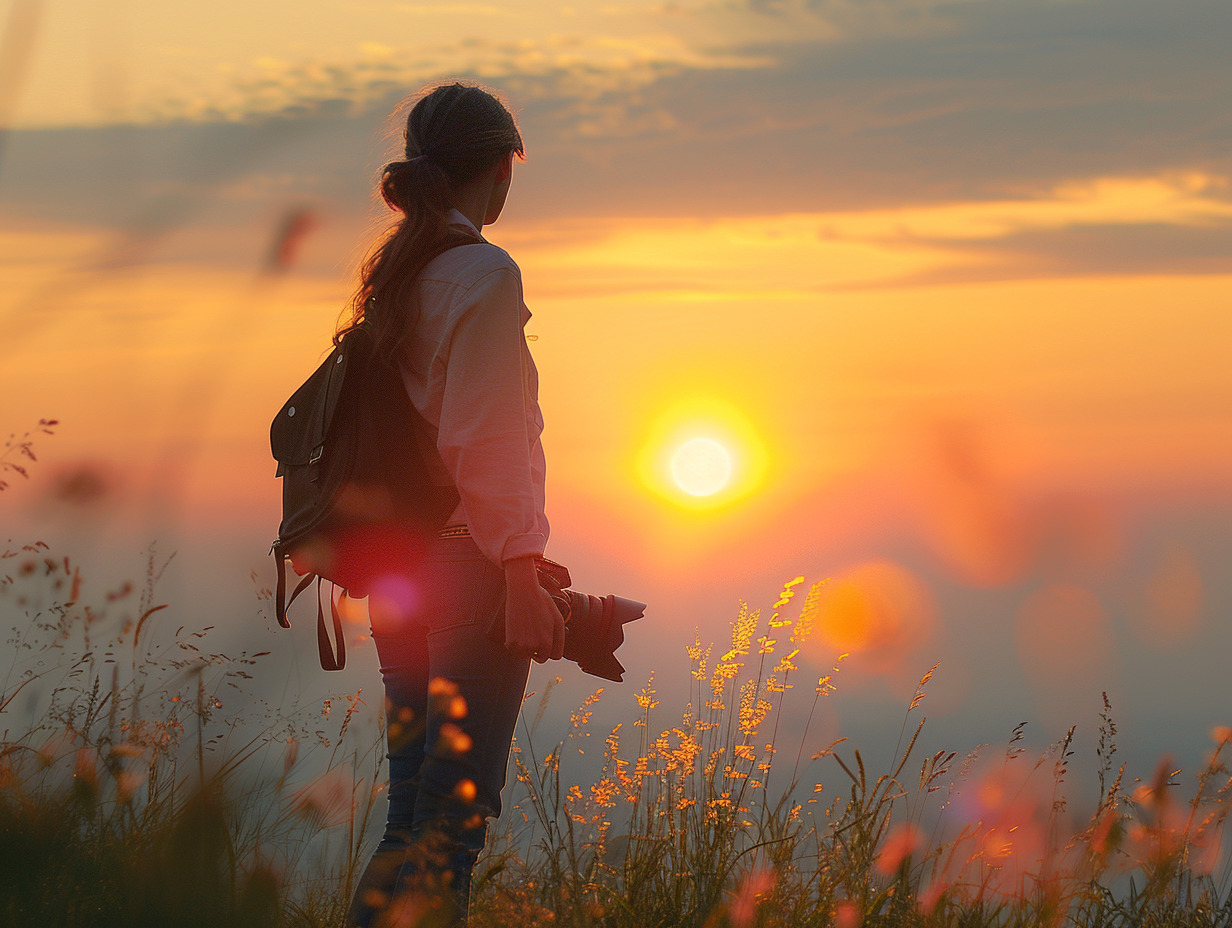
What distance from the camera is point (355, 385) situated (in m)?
2.21

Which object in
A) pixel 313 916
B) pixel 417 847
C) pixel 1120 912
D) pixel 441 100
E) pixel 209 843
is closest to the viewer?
pixel 209 843

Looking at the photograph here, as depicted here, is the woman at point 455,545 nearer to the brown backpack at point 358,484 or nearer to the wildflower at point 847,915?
the brown backpack at point 358,484

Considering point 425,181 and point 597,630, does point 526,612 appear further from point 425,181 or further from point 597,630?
point 425,181

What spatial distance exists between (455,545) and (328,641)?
0.48 metres

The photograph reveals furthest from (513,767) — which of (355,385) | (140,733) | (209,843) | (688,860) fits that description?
(209,843)

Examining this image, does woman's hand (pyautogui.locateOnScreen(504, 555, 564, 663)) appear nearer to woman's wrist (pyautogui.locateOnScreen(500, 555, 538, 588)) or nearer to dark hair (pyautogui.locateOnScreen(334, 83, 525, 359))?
woman's wrist (pyautogui.locateOnScreen(500, 555, 538, 588))

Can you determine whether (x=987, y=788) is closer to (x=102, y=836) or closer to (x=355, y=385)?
(x=355, y=385)

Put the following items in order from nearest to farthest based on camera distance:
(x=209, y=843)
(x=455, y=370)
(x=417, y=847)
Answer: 1. (x=209, y=843)
2. (x=417, y=847)
3. (x=455, y=370)

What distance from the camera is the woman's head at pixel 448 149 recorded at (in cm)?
229

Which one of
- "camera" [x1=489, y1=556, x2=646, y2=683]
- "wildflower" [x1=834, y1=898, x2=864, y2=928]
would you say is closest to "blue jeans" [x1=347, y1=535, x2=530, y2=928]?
"camera" [x1=489, y1=556, x2=646, y2=683]

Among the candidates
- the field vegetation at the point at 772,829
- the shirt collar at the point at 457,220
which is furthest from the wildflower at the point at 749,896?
the shirt collar at the point at 457,220

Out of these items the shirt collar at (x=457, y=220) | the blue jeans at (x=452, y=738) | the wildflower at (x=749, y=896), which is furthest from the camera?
the wildflower at (x=749, y=896)

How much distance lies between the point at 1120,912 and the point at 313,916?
2.15 metres

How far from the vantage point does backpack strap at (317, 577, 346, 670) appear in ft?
Answer: 7.74
